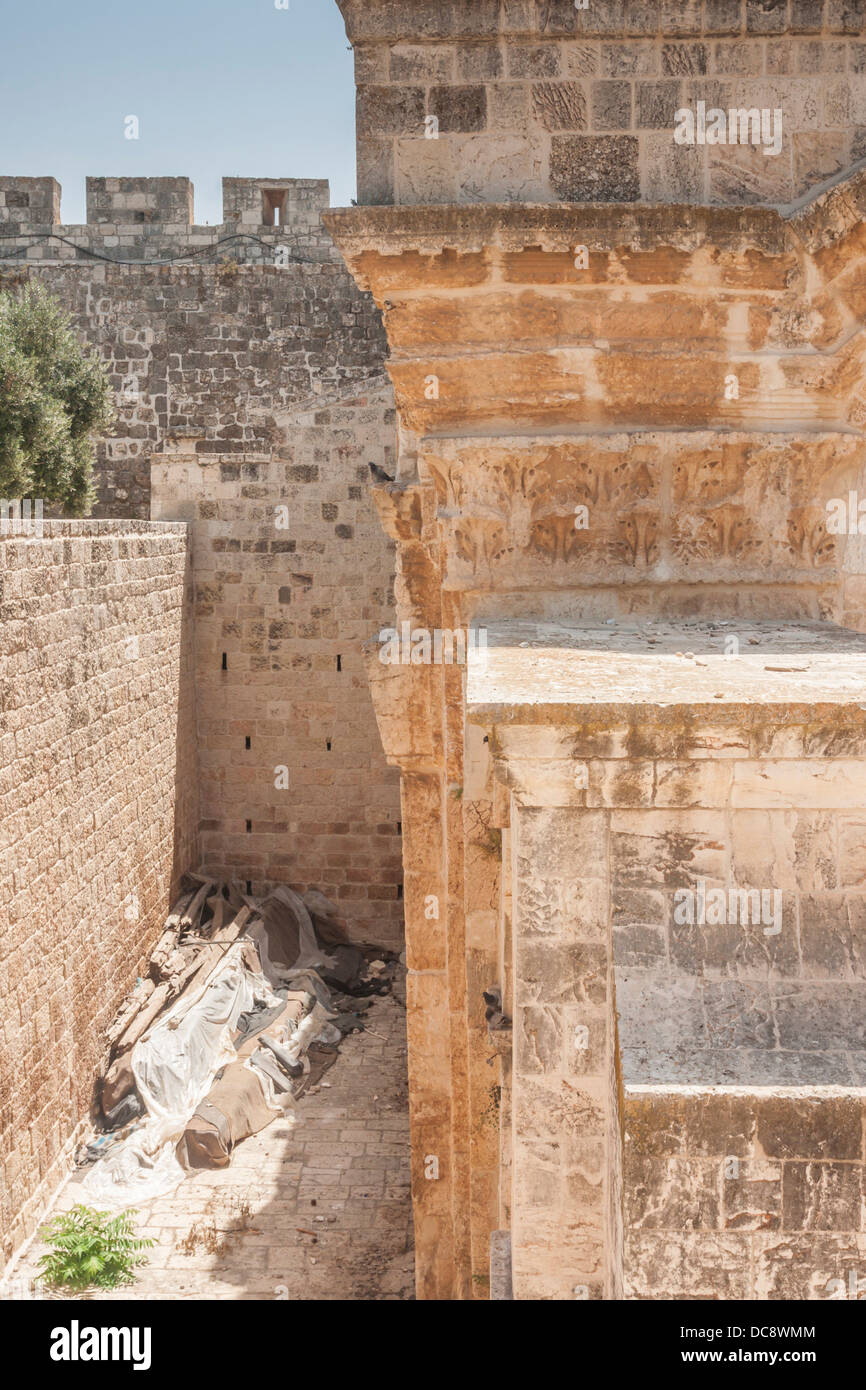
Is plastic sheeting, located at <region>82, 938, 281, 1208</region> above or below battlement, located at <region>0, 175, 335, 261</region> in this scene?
below

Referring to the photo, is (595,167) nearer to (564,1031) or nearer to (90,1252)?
(564,1031)

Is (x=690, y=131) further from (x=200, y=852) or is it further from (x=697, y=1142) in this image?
(x=200, y=852)

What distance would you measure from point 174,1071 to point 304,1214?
5.30ft

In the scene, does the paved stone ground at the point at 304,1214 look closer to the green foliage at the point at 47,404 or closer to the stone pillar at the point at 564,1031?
the stone pillar at the point at 564,1031

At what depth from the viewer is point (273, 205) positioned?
1396cm

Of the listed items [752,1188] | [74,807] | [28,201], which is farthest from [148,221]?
[752,1188]

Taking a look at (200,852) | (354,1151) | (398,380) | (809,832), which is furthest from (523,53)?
(200,852)

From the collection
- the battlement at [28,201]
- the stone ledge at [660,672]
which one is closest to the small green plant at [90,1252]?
the stone ledge at [660,672]

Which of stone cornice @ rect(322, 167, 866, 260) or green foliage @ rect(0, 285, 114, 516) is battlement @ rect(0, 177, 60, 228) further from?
stone cornice @ rect(322, 167, 866, 260)

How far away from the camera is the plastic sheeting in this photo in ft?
23.8

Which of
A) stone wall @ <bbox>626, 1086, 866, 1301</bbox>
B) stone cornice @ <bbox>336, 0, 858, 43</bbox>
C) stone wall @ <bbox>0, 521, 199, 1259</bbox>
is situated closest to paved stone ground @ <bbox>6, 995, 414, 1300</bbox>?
stone wall @ <bbox>0, 521, 199, 1259</bbox>

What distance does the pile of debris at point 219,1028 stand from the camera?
759 cm

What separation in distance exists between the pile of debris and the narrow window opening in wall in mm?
7783
